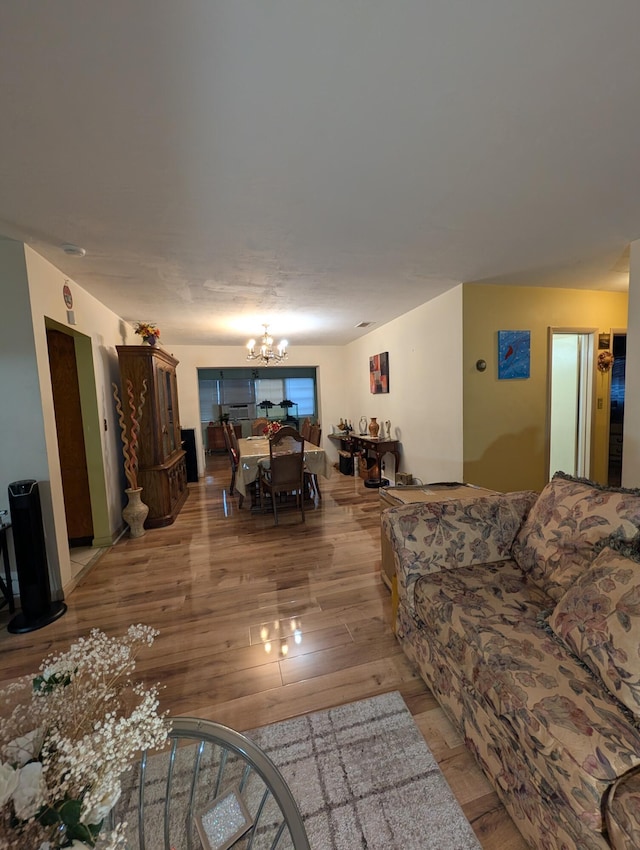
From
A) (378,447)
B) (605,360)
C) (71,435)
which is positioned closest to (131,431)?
(71,435)

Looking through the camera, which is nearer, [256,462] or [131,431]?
[131,431]

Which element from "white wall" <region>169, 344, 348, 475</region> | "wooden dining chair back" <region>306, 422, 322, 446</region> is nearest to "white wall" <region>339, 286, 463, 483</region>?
"wooden dining chair back" <region>306, 422, 322, 446</region>

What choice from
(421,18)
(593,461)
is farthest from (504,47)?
(593,461)

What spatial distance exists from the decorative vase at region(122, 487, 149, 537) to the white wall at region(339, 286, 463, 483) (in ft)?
10.8

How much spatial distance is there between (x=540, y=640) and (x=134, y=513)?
3.60m

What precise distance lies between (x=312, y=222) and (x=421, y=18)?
1.13 meters

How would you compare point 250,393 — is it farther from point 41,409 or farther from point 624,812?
point 624,812

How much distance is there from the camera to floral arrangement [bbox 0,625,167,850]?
538 mm

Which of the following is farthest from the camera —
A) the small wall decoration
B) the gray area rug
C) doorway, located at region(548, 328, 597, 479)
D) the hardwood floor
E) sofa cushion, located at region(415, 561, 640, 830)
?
the small wall decoration

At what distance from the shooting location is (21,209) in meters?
1.82

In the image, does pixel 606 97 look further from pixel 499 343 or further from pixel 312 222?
pixel 499 343

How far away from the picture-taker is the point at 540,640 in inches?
45.6

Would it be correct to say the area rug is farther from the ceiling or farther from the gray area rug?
the ceiling

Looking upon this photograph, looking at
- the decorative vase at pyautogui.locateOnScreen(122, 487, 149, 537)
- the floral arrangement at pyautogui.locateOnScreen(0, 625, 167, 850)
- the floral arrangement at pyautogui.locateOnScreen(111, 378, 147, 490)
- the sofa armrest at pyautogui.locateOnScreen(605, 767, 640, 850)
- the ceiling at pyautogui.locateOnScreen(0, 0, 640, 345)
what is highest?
the ceiling at pyautogui.locateOnScreen(0, 0, 640, 345)
